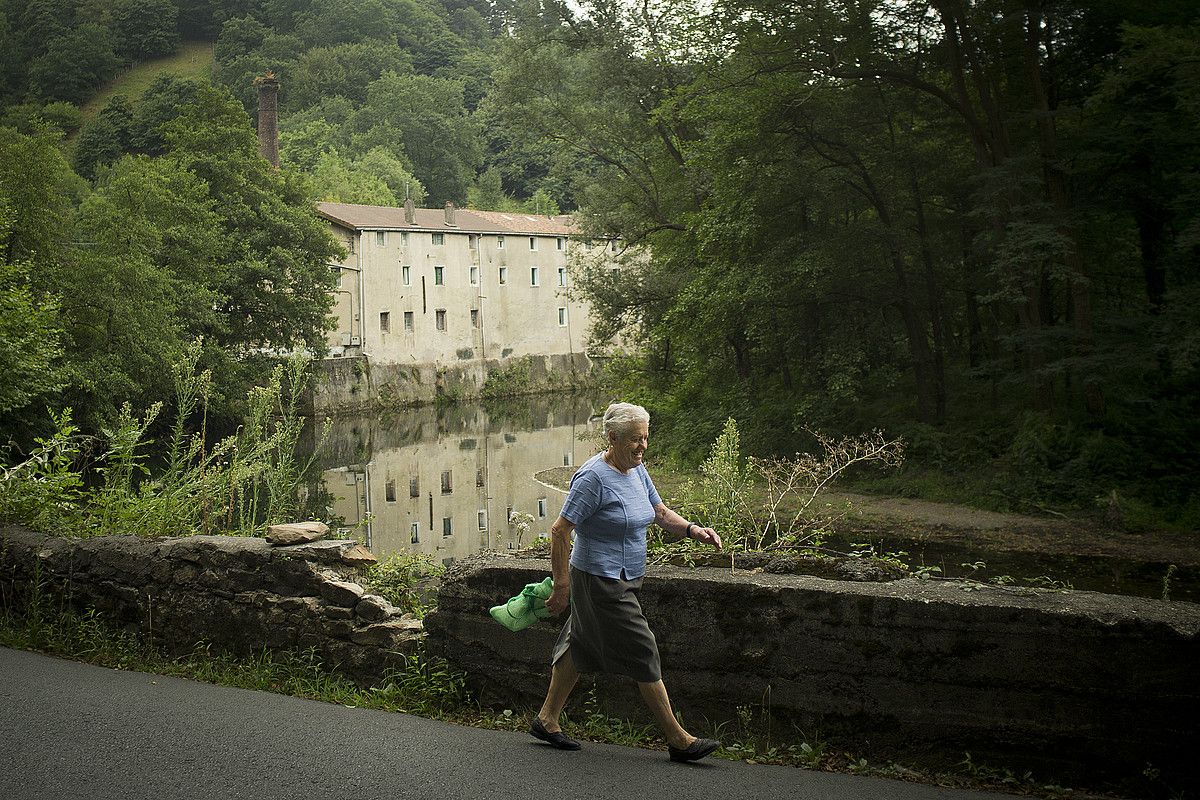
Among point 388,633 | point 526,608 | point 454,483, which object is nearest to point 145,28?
point 454,483

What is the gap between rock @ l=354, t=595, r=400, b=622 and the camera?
22.9 ft

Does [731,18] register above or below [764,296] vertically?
above

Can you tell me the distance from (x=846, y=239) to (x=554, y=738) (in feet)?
66.5

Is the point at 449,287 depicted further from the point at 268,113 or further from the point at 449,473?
the point at 449,473

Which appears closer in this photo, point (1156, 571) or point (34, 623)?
point (34, 623)

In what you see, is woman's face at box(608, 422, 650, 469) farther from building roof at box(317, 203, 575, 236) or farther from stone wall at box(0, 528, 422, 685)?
building roof at box(317, 203, 575, 236)

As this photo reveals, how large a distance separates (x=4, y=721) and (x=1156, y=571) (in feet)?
52.1

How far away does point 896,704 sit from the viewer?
5379 millimetres

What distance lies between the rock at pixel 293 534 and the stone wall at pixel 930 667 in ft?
6.53

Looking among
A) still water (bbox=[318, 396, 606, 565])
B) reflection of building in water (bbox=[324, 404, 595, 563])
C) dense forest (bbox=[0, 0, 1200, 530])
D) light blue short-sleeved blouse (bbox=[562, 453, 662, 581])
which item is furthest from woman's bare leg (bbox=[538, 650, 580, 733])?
dense forest (bbox=[0, 0, 1200, 530])

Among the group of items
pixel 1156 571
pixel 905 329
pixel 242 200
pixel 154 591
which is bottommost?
pixel 1156 571

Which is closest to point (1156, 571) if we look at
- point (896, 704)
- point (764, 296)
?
point (764, 296)

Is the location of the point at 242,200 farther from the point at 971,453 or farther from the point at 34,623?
the point at 34,623

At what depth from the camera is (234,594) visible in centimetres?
740
